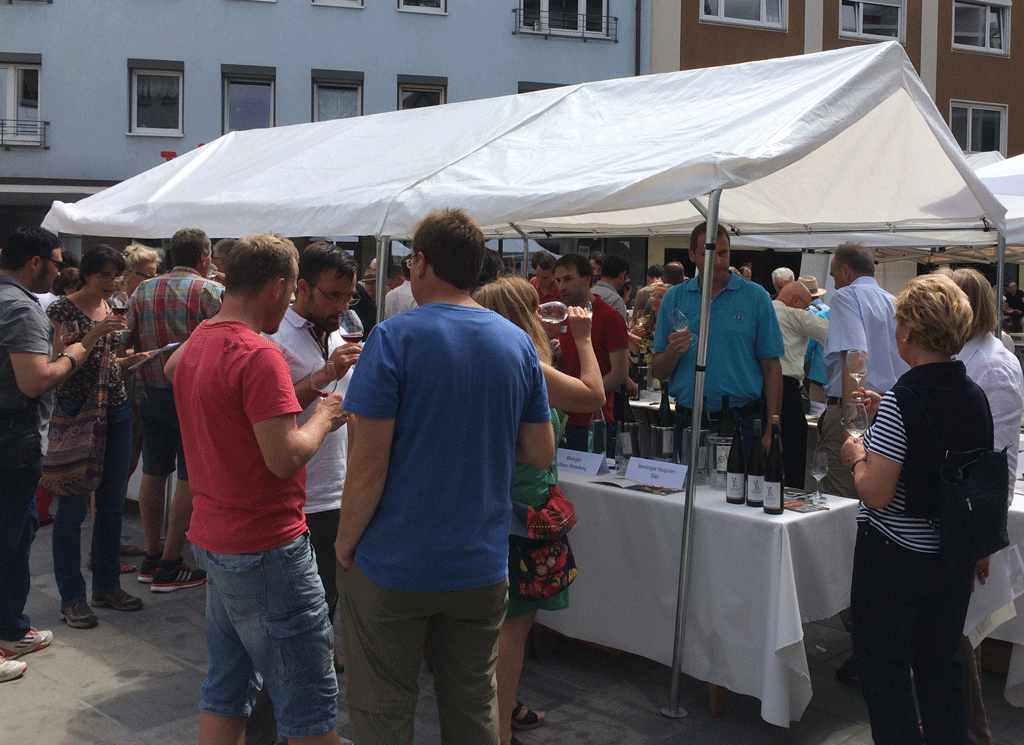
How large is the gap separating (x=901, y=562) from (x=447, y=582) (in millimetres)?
1285

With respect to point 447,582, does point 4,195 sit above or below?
above

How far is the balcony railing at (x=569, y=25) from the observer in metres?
18.9

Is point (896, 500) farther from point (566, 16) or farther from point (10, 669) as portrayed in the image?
point (566, 16)

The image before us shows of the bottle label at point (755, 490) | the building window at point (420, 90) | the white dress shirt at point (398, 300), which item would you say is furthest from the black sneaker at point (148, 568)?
the building window at point (420, 90)

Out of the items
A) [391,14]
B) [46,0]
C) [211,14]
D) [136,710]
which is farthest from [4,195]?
[136,710]

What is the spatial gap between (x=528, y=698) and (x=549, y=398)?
4.61 feet

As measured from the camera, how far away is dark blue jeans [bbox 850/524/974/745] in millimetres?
2633

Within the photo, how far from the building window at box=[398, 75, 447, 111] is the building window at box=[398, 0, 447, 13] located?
4.16 ft

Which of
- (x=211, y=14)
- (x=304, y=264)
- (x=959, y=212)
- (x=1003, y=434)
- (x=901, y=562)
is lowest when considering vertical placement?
(x=901, y=562)

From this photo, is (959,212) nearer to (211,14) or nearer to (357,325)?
(357,325)

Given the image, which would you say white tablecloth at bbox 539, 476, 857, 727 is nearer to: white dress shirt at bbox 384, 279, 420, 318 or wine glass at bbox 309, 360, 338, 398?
wine glass at bbox 309, 360, 338, 398

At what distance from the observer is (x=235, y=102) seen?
59.2 ft

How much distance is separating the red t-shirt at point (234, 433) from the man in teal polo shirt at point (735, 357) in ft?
7.42

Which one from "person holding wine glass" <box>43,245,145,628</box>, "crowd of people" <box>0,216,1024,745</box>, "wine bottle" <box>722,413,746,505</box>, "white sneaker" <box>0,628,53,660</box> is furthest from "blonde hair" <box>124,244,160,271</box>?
"wine bottle" <box>722,413,746,505</box>
